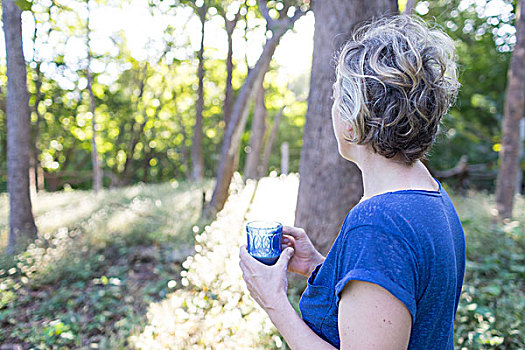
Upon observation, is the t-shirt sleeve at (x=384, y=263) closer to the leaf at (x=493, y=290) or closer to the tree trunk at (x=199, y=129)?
the leaf at (x=493, y=290)

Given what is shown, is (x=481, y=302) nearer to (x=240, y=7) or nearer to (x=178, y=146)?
(x=240, y=7)

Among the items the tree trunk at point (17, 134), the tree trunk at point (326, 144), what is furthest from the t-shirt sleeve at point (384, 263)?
the tree trunk at point (17, 134)

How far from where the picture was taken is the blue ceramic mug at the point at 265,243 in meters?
1.33

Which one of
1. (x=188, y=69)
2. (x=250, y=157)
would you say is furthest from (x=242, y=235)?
(x=188, y=69)

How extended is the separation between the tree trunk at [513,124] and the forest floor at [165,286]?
0.47m

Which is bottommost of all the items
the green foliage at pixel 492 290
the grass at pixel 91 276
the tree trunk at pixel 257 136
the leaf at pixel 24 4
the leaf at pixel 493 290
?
the grass at pixel 91 276

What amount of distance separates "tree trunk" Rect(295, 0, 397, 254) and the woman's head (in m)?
2.30

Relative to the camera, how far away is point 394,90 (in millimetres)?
1059

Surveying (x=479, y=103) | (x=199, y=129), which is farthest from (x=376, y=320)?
(x=479, y=103)

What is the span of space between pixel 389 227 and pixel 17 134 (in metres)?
5.08

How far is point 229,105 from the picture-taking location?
9953 mm

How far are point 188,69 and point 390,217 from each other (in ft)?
66.1

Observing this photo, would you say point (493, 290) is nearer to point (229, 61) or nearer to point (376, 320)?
point (376, 320)

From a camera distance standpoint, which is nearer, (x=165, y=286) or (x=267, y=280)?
(x=267, y=280)
